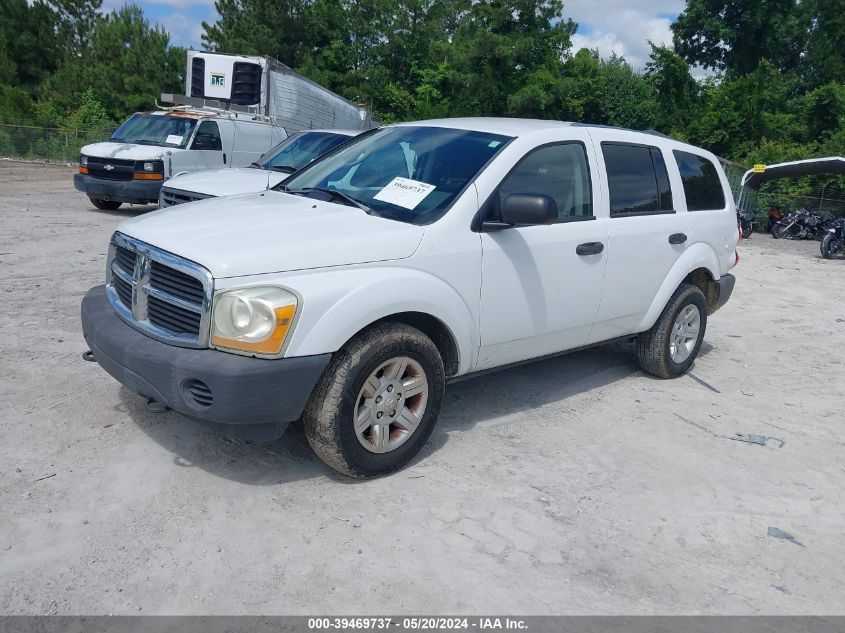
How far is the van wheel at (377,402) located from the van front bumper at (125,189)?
32.8 ft

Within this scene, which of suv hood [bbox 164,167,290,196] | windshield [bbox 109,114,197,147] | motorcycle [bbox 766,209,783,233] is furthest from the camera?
motorcycle [bbox 766,209,783,233]

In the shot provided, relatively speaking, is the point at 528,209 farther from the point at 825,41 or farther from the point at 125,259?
the point at 825,41

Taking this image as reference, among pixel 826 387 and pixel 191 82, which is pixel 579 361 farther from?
pixel 191 82

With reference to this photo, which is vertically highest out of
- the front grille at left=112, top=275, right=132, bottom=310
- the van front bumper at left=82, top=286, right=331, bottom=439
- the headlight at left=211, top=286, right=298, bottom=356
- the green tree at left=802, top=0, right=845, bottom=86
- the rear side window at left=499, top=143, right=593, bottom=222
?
the green tree at left=802, top=0, right=845, bottom=86

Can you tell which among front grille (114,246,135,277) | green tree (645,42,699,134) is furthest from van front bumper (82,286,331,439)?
green tree (645,42,699,134)

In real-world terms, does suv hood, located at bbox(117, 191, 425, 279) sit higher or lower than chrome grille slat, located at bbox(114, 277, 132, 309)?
higher

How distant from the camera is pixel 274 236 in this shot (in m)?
3.65

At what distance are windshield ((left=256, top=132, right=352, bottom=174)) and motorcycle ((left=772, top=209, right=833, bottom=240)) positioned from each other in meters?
15.3

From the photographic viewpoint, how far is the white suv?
134 inches

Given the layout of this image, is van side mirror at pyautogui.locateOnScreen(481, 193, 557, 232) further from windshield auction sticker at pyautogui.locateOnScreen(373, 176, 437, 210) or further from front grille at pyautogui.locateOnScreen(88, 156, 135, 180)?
front grille at pyautogui.locateOnScreen(88, 156, 135, 180)

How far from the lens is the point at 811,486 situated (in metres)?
4.29

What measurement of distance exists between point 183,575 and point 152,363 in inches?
39.6

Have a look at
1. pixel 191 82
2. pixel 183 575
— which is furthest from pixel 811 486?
pixel 191 82

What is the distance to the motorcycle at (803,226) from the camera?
20.7 m
